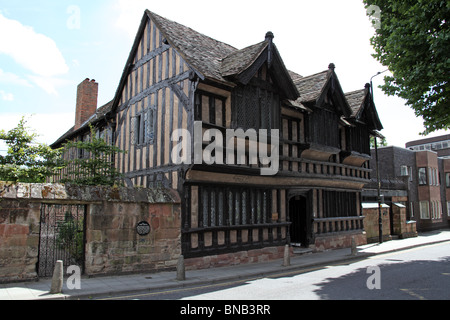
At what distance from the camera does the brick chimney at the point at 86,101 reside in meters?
21.0

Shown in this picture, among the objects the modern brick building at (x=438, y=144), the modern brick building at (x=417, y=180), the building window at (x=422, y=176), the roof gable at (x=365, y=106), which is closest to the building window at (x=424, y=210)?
the modern brick building at (x=417, y=180)

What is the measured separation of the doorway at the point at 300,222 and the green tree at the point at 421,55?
6.31 meters

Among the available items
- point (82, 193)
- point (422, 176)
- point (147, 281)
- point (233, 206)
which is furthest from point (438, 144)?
point (82, 193)

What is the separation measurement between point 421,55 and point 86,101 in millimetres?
18570

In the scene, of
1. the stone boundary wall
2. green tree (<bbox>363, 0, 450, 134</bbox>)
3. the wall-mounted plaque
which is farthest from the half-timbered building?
green tree (<bbox>363, 0, 450, 134</bbox>)

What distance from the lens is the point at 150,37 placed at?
1374 centimetres

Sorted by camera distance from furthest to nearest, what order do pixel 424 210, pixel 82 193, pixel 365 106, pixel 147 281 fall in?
pixel 424 210, pixel 365 106, pixel 82 193, pixel 147 281

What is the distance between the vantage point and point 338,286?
852cm

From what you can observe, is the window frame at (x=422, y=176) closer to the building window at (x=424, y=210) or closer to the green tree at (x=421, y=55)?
the building window at (x=424, y=210)

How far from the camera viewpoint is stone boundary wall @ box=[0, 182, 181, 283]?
8086 mm

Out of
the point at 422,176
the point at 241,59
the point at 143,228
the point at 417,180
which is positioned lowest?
the point at 143,228

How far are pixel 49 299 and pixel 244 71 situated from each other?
28.8 feet

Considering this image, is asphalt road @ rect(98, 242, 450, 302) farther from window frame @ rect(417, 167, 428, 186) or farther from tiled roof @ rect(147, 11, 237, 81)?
window frame @ rect(417, 167, 428, 186)

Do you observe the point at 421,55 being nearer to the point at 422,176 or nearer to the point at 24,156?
the point at 24,156
